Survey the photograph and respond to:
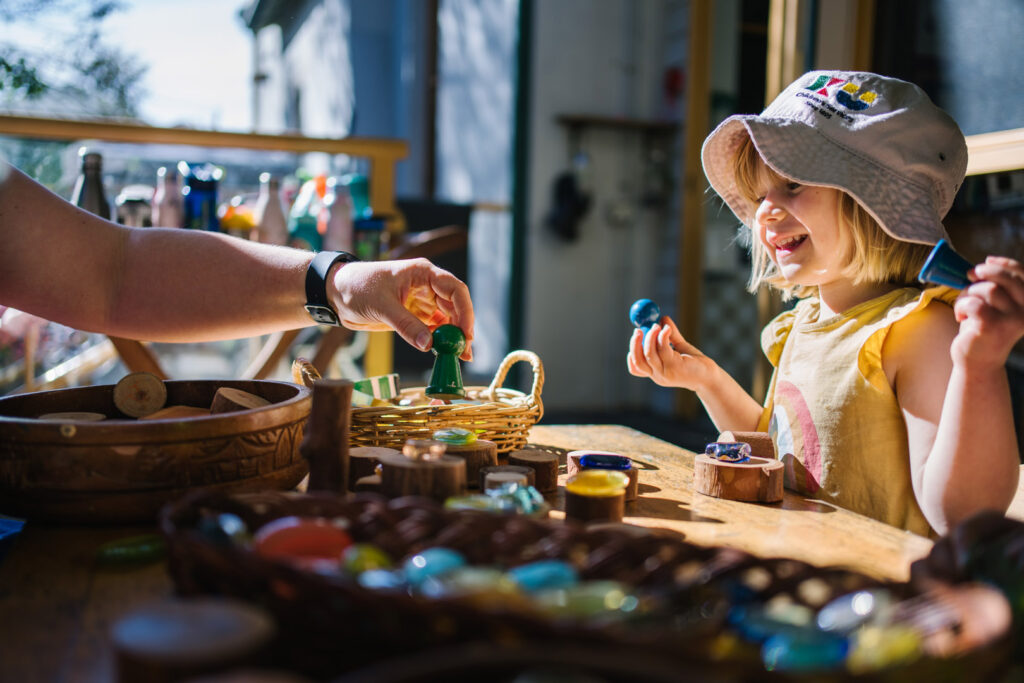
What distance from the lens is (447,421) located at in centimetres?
107

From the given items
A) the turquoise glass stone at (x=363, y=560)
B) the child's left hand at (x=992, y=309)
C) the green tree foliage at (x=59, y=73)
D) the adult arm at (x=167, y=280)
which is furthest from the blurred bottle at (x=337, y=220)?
the turquoise glass stone at (x=363, y=560)

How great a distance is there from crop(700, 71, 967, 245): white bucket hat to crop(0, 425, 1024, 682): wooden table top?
45 centimetres

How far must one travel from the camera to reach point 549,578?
1.65 feet

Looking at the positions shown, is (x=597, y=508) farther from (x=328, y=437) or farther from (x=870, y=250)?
(x=870, y=250)

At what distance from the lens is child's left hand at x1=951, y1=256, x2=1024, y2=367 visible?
81 cm

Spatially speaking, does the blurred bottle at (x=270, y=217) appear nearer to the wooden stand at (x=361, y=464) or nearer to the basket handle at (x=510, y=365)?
the basket handle at (x=510, y=365)

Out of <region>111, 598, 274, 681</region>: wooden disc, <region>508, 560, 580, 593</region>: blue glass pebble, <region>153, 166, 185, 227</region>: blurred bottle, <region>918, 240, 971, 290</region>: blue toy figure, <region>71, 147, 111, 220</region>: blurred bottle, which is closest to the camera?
<region>111, 598, 274, 681</region>: wooden disc

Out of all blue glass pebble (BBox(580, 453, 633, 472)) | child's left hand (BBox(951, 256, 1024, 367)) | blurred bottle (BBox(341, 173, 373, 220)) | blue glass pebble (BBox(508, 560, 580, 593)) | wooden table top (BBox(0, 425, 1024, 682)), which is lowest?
wooden table top (BBox(0, 425, 1024, 682))

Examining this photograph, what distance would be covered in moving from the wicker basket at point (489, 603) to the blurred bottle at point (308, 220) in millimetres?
2022

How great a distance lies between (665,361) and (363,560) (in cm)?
87

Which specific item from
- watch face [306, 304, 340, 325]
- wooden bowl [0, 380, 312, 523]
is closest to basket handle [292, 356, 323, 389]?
watch face [306, 304, 340, 325]

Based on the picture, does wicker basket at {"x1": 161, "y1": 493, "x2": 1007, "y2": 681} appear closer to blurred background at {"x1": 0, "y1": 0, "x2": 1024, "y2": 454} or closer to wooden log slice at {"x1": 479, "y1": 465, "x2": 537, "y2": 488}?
wooden log slice at {"x1": 479, "y1": 465, "x2": 537, "y2": 488}

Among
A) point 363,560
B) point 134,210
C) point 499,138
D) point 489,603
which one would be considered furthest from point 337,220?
point 499,138

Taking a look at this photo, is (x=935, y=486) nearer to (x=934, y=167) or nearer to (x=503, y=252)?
(x=934, y=167)
